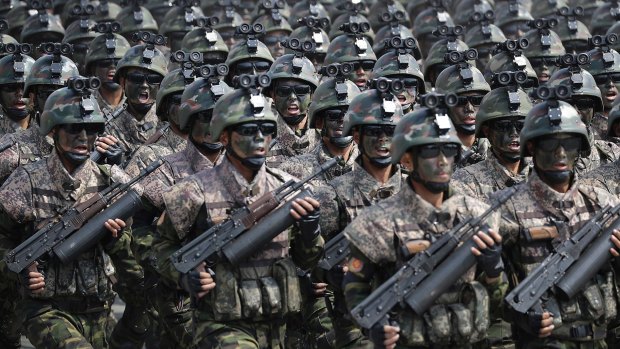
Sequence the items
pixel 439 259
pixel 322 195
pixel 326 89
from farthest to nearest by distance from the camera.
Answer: pixel 326 89
pixel 322 195
pixel 439 259

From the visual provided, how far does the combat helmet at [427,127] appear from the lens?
1268 cm

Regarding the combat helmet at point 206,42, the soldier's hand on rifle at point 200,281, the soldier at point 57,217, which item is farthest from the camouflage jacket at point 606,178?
the combat helmet at point 206,42

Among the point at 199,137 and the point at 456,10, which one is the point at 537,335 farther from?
the point at 456,10

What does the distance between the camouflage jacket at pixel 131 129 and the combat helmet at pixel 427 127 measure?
612 centimetres

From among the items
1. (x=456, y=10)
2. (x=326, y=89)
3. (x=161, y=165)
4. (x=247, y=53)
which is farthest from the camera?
(x=456, y=10)

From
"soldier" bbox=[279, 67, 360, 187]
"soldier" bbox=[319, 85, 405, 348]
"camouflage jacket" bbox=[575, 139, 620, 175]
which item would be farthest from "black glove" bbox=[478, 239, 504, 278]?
"camouflage jacket" bbox=[575, 139, 620, 175]

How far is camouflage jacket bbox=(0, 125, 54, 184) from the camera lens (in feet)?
55.9

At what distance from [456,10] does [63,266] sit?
1340 cm

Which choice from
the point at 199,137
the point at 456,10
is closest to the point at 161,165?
the point at 199,137

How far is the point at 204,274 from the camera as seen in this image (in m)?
13.1

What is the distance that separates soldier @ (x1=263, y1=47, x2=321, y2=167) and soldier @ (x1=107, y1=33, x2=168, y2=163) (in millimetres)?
1390

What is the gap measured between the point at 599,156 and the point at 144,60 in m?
5.15

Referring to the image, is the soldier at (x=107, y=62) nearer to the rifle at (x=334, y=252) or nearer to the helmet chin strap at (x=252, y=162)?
the rifle at (x=334, y=252)

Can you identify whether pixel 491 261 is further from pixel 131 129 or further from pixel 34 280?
pixel 131 129
